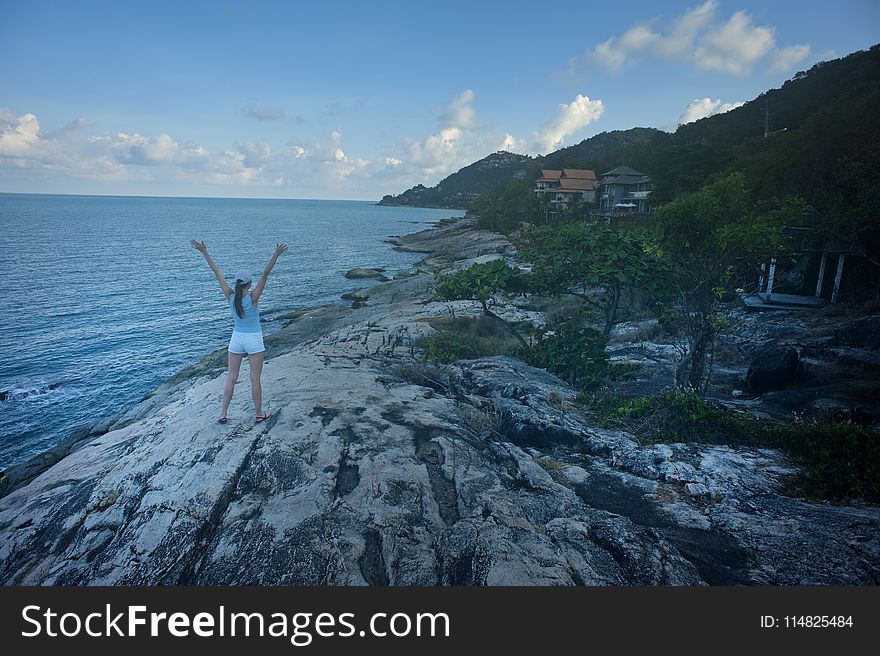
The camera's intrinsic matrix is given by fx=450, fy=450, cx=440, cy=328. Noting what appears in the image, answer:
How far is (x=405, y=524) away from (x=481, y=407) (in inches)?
154

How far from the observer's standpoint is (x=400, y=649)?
329 centimetres

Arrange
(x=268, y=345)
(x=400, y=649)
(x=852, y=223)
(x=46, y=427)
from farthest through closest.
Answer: (x=268, y=345) → (x=46, y=427) → (x=852, y=223) → (x=400, y=649)

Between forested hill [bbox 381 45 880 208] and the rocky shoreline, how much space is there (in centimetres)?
1650

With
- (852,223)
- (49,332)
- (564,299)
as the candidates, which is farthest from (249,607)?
(49,332)

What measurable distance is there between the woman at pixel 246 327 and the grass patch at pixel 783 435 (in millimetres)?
5828

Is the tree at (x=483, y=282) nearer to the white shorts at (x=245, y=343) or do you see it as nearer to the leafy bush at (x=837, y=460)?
the white shorts at (x=245, y=343)

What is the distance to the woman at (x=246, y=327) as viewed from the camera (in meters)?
6.48

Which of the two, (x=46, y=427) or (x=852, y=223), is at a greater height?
(x=852, y=223)

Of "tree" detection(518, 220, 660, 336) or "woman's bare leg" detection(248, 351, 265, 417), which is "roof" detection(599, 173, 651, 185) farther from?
"woman's bare leg" detection(248, 351, 265, 417)

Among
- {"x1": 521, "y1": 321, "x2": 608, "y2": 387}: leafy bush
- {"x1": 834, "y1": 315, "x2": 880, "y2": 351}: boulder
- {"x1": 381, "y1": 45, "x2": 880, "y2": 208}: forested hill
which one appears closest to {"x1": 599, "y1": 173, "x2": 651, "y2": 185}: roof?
{"x1": 381, "y1": 45, "x2": 880, "y2": 208}: forested hill

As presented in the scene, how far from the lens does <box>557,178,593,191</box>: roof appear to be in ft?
240

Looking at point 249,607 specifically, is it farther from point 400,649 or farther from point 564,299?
point 564,299

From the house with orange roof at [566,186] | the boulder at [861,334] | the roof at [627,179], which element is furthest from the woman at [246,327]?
the house with orange roof at [566,186]

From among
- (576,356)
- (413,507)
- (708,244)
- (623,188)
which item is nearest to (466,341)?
(576,356)
